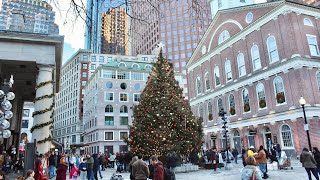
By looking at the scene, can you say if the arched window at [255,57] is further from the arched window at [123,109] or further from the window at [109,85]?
the window at [109,85]

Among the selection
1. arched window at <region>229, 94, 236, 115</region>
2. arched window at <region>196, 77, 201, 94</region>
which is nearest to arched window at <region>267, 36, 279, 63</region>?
arched window at <region>229, 94, 236, 115</region>

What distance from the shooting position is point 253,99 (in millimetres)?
31656

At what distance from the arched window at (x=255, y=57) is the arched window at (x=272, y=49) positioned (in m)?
1.89

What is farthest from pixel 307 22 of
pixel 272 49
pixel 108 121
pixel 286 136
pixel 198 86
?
pixel 108 121

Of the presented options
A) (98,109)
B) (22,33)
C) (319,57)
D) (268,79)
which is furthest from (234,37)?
(98,109)

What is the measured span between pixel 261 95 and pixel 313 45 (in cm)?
771

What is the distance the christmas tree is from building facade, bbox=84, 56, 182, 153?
1245 inches

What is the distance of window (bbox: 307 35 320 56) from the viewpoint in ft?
91.9

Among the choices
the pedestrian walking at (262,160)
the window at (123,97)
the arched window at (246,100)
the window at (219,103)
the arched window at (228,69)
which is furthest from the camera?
the window at (123,97)

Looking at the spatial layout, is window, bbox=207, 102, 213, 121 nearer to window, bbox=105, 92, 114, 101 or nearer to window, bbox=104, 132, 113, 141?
window, bbox=105, 92, 114, 101

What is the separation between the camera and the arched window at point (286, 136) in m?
26.3

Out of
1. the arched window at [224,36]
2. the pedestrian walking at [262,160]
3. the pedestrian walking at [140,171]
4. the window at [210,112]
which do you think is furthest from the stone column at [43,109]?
the arched window at [224,36]

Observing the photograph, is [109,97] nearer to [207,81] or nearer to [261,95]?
[207,81]

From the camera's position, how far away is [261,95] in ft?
101
